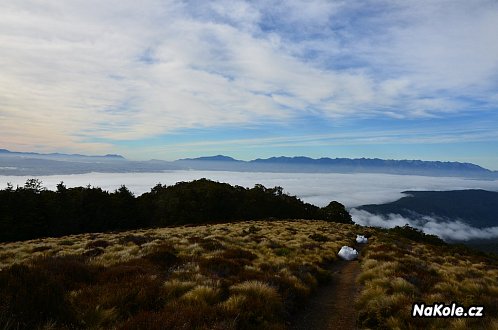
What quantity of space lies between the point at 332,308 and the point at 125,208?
206 ft

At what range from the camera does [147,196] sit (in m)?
77.3

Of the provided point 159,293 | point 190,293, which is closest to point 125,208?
point 159,293

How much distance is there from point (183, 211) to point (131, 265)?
55.6 metres

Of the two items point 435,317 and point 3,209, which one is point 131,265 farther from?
point 3,209

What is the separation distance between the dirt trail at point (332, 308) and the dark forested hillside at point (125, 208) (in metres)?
47.2

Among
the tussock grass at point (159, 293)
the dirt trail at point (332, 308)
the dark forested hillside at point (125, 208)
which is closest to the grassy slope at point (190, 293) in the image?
the tussock grass at point (159, 293)

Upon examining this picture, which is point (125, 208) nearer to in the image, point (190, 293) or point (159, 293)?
point (159, 293)

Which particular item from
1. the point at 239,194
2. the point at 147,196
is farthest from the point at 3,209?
the point at 239,194

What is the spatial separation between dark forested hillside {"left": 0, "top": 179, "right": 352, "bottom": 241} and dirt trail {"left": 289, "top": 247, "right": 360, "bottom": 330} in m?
47.2

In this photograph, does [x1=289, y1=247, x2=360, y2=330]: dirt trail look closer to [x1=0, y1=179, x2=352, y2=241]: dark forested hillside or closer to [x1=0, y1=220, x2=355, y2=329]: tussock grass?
[x1=0, y1=220, x2=355, y2=329]: tussock grass

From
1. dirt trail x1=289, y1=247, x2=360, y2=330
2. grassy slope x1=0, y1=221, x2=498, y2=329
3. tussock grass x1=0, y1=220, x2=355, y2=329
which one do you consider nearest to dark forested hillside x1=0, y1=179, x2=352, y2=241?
dirt trail x1=289, y1=247, x2=360, y2=330

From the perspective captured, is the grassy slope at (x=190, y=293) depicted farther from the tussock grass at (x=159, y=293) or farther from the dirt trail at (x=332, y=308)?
the dirt trail at (x=332, y=308)

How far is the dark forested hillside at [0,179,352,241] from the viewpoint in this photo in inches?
2144

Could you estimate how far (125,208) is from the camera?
6706 centimetres
